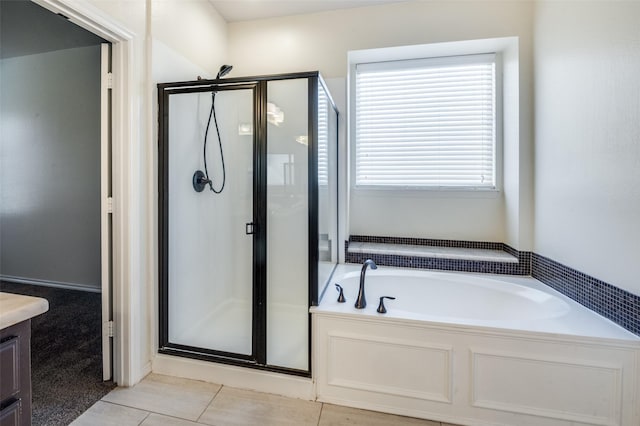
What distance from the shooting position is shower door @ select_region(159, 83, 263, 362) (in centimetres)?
196

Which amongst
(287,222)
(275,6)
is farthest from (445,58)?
(287,222)

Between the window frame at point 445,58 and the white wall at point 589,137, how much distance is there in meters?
0.40

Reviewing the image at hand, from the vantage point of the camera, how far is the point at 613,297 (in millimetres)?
1544

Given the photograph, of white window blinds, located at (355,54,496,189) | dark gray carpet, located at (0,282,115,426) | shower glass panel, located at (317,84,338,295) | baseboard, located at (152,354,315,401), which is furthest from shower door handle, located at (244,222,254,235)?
white window blinds, located at (355,54,496,189)

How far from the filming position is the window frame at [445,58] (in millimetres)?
2561

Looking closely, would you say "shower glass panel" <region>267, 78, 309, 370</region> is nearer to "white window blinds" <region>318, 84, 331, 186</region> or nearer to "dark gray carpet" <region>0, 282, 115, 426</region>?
"white window blinds" <region>318, 84, 331, 186</region>

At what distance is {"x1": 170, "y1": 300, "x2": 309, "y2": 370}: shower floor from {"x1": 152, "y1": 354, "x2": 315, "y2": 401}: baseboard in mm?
85

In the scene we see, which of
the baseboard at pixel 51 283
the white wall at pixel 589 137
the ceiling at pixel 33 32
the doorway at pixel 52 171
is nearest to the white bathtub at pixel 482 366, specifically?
the white wall at pixel 589 137

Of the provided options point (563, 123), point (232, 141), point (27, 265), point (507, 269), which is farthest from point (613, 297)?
point (27, 265)

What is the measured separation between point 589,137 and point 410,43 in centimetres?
153

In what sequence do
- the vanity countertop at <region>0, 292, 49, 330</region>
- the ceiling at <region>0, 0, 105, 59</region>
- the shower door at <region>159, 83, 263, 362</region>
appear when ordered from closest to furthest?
the vanity countertop at <region>0, 292, 49, 330</region> → the shower door at <region>159, 83, 263, 362</region> → the ceiling at <region>0, 0, 105, 59</region>

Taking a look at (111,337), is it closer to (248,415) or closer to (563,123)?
(248,415)

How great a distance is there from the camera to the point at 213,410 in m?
1.63

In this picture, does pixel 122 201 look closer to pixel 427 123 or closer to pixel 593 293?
pixel 427 123
